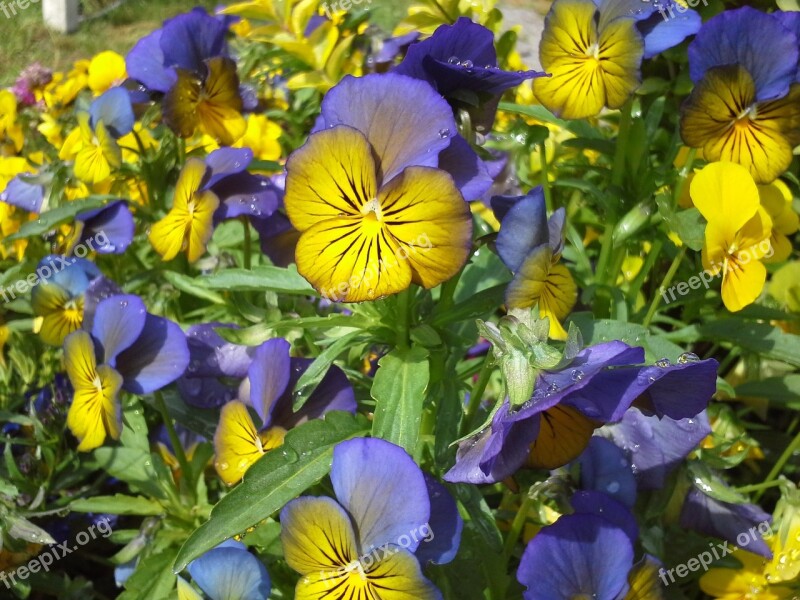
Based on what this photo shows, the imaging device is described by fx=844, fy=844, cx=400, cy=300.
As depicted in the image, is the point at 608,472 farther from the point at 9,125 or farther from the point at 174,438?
the point at 9,125

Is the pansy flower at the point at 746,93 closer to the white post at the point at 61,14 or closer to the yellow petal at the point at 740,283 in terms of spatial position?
the yellow petal at the point at 740,283

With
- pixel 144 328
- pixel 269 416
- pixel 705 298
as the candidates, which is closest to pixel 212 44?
pixel 144 328

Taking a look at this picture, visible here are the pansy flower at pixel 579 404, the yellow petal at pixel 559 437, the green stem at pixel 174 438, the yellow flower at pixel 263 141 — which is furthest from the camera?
the yellow flower at pixel 263 141

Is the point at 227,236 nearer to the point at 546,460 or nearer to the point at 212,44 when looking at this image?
the point at 212,44

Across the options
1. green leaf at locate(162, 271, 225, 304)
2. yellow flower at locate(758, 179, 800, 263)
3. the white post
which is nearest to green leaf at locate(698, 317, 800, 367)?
yellow flower at locate(758, 179, 800, 263)

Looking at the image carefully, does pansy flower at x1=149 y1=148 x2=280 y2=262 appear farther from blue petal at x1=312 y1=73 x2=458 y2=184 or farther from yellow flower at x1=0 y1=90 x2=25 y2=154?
yellow flower at x1=0 y1=90 x2=25 y2=154

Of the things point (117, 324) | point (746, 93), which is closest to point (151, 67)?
point (117, 324)

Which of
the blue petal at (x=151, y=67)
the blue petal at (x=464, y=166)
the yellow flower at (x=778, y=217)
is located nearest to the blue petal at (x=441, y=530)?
the blue petal at (x=464, y=166)
